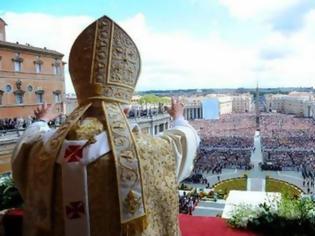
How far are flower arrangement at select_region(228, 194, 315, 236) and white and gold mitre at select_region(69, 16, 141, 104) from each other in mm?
1442

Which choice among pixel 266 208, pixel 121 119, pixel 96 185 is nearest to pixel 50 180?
pixel 96 185

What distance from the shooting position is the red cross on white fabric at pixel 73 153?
926 mm

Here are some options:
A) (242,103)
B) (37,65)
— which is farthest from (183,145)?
(242,103)

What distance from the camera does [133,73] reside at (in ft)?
3.44

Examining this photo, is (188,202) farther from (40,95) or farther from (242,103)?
(242,103)

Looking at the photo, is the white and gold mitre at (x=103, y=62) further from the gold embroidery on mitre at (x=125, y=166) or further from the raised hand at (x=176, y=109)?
the raised hand at (x=176, y=109)

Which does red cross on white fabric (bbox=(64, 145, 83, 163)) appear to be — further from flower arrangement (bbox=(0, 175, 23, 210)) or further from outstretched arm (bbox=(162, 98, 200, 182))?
flower arrangement (bbox=(0, 175, 23, 210))

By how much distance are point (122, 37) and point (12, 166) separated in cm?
43

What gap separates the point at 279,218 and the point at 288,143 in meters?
12.5

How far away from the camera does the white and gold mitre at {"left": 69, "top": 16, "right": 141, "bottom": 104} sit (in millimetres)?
990

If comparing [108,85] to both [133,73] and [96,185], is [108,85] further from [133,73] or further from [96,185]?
[96,185]

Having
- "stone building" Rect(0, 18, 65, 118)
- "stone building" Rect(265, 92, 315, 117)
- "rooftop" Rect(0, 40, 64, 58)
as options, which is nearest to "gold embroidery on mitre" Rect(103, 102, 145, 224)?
"stone building" Rect(0, 18, 65, 118)

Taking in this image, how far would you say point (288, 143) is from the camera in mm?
14031

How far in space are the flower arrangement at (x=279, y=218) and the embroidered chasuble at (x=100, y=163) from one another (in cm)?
124
